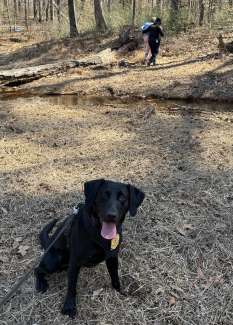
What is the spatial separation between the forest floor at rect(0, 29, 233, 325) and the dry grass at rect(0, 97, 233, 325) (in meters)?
0.01

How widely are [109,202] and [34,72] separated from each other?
43.8 ft

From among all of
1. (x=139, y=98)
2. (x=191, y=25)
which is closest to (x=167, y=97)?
(x=139, y=98)

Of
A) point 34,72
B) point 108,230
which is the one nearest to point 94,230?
point 108,230

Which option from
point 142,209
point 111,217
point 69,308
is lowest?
point 69,308

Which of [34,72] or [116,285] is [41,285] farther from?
[34,72]

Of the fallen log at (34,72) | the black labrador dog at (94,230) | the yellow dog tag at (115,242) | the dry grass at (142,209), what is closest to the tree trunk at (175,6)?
the fallen log at (34,72)

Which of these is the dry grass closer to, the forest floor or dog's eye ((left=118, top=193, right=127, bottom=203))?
the forest floor

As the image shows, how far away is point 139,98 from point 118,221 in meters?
9.70

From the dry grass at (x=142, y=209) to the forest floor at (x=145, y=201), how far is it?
0.01 meters

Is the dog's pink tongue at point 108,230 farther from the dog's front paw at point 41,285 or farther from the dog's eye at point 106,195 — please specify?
the dog's front paw at point 41,285

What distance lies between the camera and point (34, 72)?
16.1m

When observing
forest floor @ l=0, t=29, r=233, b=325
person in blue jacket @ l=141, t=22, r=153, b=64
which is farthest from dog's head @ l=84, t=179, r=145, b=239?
person in blue jacket @ l=141, t=22, r=153, b=64

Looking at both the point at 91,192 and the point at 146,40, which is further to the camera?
the point at 146,40

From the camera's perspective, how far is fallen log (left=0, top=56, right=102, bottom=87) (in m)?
15.2
